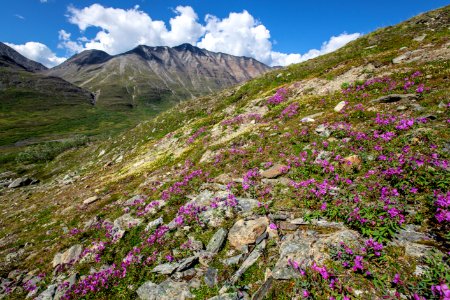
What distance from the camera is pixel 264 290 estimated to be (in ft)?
21.0

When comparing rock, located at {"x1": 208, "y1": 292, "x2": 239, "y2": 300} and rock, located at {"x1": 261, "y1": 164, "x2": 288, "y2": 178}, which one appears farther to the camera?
rock, located at {"x1": 261, "y1": 164, "x2": 288, "y2": 178}

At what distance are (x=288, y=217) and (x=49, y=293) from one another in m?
9.50

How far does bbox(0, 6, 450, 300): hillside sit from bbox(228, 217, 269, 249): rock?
5 centimetres

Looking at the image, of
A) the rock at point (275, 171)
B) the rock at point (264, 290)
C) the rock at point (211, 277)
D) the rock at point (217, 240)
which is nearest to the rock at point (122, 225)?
the rock at point (217, 240)

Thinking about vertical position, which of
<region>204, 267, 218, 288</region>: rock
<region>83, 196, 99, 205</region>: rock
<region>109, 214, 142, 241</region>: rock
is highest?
<region>204, 267, 218, 288</region>: rock

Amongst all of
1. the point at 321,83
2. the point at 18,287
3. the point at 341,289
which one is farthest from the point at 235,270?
the point at 321,83

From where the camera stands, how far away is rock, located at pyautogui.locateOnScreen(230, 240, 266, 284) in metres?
7.16

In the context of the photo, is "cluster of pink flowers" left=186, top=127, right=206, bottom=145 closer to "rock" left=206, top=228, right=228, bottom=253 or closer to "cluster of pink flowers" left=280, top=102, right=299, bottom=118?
"cluster of pink flowers" left=280, top=102, right=299, bottom=118

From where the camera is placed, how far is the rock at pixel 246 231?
8.27 metres

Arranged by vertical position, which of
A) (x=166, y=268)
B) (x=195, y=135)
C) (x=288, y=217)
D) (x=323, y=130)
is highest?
(x=323, y=130)

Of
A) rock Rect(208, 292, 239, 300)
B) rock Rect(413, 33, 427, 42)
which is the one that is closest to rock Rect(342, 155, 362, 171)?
rock Rect(208, 292, 239, 300)

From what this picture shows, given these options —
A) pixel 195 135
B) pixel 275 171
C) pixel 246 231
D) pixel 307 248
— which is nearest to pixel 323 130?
pixel 275 171

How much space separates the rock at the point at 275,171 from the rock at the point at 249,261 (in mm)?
3961

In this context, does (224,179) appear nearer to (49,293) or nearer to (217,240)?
(217,240)
